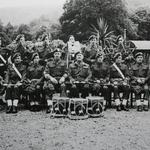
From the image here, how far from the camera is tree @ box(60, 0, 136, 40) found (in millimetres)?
36125

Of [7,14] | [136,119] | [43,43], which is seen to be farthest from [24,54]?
[7,14]

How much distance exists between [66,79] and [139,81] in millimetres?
2068

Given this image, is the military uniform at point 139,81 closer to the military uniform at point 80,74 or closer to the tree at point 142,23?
the military uniform at point 80,74

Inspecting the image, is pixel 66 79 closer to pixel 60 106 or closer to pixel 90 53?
pixel 60 106

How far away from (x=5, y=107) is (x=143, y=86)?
3.96m

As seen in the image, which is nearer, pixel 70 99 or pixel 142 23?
pixel 70 99

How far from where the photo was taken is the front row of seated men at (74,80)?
29.2ft

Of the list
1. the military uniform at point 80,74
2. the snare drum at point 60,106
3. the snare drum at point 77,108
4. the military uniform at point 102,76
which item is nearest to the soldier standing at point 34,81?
the military uniform at point 80,74

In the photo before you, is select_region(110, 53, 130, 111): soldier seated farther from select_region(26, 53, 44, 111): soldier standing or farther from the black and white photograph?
select_region(26, 53, 44, 111): soldier standing

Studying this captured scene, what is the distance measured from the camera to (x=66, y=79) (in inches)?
359

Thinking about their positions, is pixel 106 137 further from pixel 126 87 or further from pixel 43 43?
pixel 43 43

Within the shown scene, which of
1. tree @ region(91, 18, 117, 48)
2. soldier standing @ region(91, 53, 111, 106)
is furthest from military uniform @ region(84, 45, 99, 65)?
tree @ region(91, 18, 117, 48)

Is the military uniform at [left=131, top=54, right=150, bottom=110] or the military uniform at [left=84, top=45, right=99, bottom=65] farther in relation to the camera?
the military uniform at [left=84, top=45, right=99, bottom=65]

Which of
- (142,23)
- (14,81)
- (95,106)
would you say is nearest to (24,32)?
(142,23)
